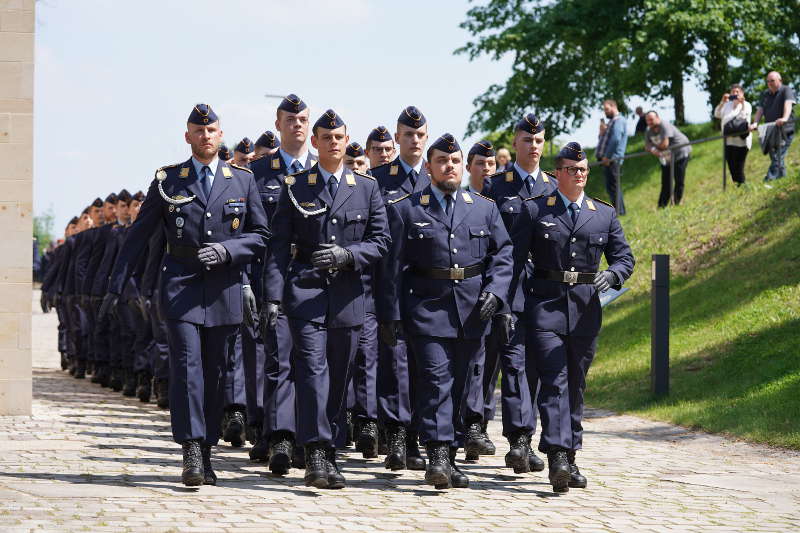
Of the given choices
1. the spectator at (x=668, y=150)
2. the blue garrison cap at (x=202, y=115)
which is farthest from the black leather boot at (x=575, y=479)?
the spectator at (x=668, y=150)

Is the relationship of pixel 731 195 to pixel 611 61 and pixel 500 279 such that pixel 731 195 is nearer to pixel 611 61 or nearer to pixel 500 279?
pixel 500 279

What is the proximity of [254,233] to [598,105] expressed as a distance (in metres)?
33.7

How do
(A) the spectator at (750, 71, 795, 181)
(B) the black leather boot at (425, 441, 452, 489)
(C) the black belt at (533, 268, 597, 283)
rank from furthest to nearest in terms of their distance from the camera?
(A) the spectator at (750, 71, 795, 181)
(C) the black belt at (533, 268, 597, 283)
(B) the black leather boot at (425, 441, 452, 489)

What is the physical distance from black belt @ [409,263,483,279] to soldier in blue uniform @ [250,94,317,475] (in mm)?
1035

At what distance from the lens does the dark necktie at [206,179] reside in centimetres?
905

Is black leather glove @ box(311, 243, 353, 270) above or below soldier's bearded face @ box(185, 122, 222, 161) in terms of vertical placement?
below

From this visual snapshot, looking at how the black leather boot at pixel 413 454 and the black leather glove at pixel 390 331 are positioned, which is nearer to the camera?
the black leather glove at pixel 390 331

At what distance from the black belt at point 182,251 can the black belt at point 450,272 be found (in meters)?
1.49

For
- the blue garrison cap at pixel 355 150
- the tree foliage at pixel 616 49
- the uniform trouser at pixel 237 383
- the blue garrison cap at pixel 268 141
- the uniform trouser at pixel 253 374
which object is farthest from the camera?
the tree foliage at pixel 616 49

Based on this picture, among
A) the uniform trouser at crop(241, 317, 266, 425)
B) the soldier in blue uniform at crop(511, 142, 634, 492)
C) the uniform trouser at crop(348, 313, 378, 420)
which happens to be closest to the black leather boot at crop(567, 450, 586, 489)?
the soldier in blue uniform at crop(511, 142, 634, 492)

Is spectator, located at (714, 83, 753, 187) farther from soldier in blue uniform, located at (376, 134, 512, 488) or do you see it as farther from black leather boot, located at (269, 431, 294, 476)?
black leather boot, located at (269, 431, 294, 476)

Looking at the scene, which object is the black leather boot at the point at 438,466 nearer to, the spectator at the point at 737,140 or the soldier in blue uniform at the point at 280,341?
the soldier in blue uniform at the point at 280,341

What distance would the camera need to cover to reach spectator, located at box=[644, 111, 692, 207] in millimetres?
24234

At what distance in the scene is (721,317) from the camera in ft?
53.6
